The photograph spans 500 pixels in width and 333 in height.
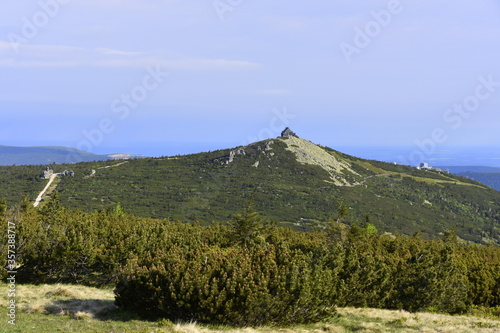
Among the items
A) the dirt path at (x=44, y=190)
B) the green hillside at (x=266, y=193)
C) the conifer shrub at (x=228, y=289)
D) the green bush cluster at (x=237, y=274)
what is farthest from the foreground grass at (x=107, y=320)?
the dirt path at (x=44, y=190)

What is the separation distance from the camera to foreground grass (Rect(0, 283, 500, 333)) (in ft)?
54.6

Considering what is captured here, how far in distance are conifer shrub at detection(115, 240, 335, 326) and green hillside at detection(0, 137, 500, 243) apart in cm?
9320

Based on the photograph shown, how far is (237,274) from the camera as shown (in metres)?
18.5

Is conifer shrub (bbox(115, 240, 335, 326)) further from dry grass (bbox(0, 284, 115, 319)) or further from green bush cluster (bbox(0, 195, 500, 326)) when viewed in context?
dry grass (bbox(0, 284, 115, 319))

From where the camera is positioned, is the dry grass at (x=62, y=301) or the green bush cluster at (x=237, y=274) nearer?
the green bush cluster at (x=237, y=274)

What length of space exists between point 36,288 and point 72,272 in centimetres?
419

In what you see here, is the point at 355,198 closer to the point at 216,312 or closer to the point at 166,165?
the point at 166,165

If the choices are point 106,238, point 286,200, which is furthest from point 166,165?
point 106,238

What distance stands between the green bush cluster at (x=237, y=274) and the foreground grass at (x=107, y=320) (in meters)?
0.86

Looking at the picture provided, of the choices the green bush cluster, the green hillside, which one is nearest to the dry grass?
the green bush cluster

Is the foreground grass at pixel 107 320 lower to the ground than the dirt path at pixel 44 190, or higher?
lower

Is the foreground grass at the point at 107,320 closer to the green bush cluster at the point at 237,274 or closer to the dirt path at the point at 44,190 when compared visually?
the green bush cluster at the point at 237,274

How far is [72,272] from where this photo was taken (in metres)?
29.5

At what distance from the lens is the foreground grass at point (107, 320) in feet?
54.6
